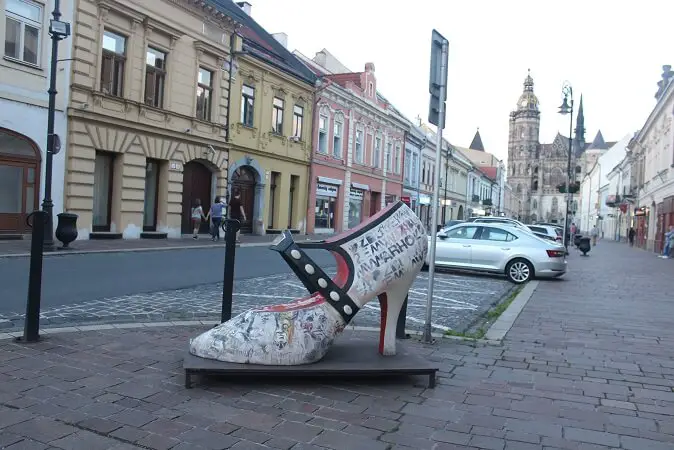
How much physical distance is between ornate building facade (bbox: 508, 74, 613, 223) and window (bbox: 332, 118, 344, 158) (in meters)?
117

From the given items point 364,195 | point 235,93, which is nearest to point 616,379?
point 235,93

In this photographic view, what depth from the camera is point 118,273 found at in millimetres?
11508

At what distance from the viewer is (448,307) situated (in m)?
9.48

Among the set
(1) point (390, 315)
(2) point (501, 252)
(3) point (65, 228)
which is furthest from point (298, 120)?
(1) point (390, 315)

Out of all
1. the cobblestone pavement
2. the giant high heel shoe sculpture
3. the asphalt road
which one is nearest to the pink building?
the asphalt road

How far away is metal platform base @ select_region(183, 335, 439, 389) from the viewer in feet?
14.3

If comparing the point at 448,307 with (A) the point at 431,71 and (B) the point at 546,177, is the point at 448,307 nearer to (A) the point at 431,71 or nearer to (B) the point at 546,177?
(A) the point at 431,71

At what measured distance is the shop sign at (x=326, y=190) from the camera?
33416 millimetres

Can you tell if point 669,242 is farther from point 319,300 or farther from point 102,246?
point 319,300

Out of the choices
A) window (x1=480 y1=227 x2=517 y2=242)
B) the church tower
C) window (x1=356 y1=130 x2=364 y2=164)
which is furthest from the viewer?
the church tower

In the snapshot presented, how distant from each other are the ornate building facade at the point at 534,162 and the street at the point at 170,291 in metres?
136

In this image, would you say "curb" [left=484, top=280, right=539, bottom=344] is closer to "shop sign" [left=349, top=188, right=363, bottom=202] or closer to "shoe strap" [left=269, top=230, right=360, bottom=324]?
"shoe strap" [left=269, top=230, right=360, bottom=324]

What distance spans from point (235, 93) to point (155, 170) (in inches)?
214

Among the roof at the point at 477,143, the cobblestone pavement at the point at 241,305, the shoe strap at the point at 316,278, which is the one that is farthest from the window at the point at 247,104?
the roof at the point at 477,143
